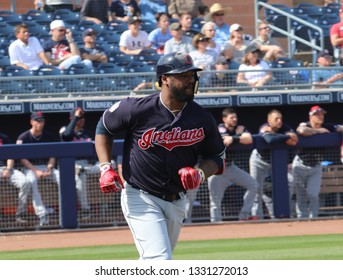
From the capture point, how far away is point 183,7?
17.0 meters

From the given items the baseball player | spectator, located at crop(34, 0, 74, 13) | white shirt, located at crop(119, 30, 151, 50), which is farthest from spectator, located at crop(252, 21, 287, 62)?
the baseball player

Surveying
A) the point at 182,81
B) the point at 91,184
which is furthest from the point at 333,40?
the point at 182,81

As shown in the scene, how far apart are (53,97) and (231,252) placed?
16.8 ft

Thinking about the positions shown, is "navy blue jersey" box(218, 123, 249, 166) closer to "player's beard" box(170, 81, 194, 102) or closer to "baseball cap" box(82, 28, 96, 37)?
"baseball cap" box(82, 28, 96, 37)

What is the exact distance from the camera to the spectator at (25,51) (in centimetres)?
1430

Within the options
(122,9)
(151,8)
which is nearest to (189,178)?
(122,9)

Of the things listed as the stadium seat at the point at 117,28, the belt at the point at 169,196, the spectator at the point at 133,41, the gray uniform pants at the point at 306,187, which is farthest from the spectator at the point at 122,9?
the belt at the point at 169,196

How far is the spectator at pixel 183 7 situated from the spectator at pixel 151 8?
142 mm

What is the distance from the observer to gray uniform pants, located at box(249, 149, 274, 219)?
13.0m

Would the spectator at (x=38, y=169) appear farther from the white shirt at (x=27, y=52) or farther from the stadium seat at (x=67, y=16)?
the stadium seat at (x=67, y=16)

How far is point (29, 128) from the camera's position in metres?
14.2

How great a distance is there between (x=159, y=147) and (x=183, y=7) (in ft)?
36.8

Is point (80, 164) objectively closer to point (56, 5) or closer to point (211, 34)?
point (211, 34)
